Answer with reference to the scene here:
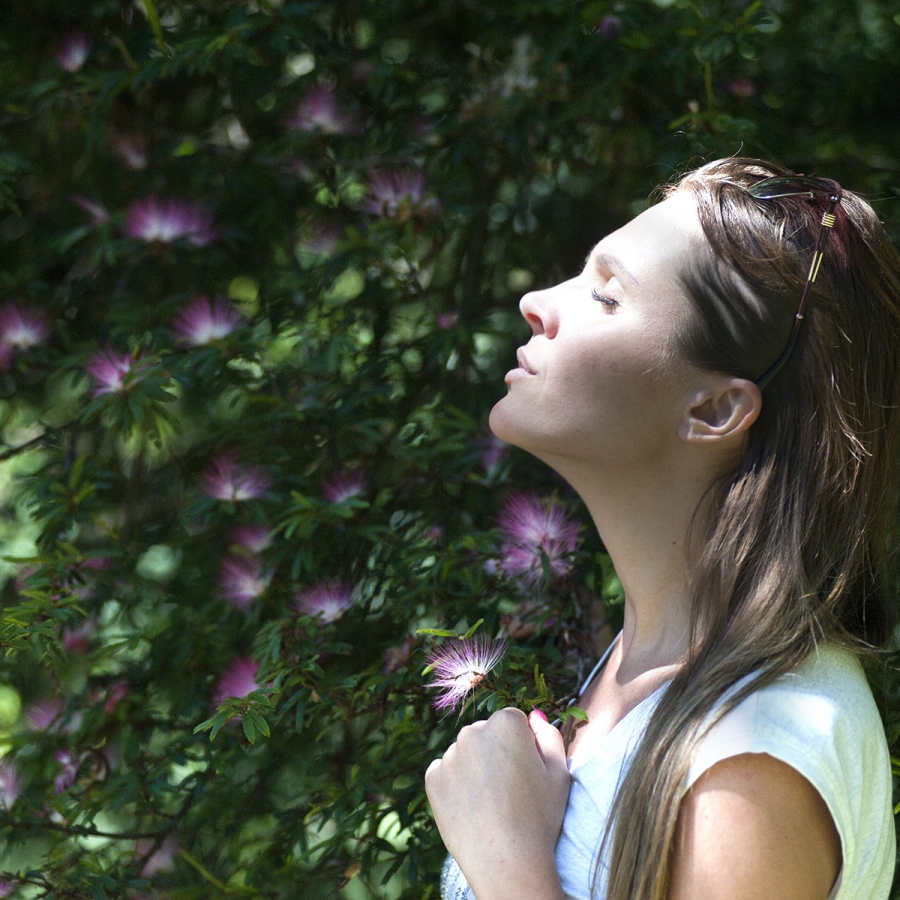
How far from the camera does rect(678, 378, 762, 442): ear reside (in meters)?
1.17

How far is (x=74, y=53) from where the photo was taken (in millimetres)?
2141

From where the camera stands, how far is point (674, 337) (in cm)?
118

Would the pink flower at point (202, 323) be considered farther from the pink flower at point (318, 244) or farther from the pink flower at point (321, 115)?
the pink flower at point (321, 115)

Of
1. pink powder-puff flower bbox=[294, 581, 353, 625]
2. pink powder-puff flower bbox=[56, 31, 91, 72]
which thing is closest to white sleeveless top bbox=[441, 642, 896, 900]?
pink powder-puff flower bbox=[294, 581, 353, 625]

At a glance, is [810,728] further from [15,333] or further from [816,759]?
[15,333]

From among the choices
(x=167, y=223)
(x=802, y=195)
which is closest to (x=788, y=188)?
(x=802, y=195)

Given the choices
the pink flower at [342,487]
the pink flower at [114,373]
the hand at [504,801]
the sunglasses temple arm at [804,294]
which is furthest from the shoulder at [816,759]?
the pink flower at [114,373]

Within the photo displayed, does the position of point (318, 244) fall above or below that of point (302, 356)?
above

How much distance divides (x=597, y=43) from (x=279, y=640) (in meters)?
1.29

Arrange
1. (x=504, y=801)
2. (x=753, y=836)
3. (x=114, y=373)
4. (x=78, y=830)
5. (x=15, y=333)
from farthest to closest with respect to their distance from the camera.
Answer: (x=15, y=333) → (x=114, y=373) → (x=78, y=830) → (x=504, y=801) → (x=753, y=836)

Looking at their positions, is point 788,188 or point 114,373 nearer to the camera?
point 788,188

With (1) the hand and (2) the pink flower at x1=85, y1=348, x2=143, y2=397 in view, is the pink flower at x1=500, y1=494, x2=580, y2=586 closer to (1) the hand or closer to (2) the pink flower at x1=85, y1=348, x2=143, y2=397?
(1) the hand

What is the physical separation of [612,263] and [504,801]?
64cm

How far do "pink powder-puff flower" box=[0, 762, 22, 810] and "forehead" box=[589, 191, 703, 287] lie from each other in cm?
129
